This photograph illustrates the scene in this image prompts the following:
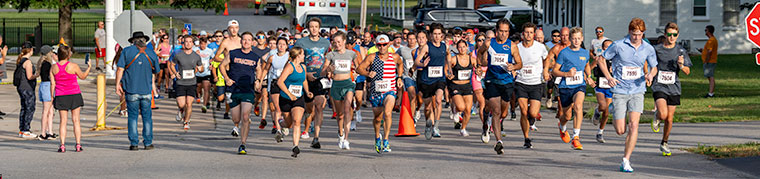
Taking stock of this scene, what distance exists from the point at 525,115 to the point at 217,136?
460 centimetres

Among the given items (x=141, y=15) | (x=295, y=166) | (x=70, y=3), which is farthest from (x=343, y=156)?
(x=70, y=3)

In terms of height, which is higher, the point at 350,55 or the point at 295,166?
the point at 350,55

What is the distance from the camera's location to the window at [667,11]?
41.7 meters

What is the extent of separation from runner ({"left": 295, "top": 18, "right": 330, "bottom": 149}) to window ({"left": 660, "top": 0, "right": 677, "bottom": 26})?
29408 mm

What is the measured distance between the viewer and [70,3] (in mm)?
39625

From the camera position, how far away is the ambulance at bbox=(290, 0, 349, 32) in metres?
40.5

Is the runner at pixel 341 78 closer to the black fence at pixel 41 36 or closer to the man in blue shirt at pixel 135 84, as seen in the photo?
the man in blue shirt at pixel 135 84

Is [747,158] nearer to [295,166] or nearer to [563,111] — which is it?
[563,111]

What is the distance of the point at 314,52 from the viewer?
46.8ft

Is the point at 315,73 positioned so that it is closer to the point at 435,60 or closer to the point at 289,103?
the point at 289,103

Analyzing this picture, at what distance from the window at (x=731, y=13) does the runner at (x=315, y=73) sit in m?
30.2

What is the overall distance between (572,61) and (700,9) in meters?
29.9

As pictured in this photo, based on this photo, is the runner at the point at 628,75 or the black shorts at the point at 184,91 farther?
the black shorts at the point at 184,91

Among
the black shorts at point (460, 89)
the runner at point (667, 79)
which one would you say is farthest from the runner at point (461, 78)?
the runner at point (667, 79)
